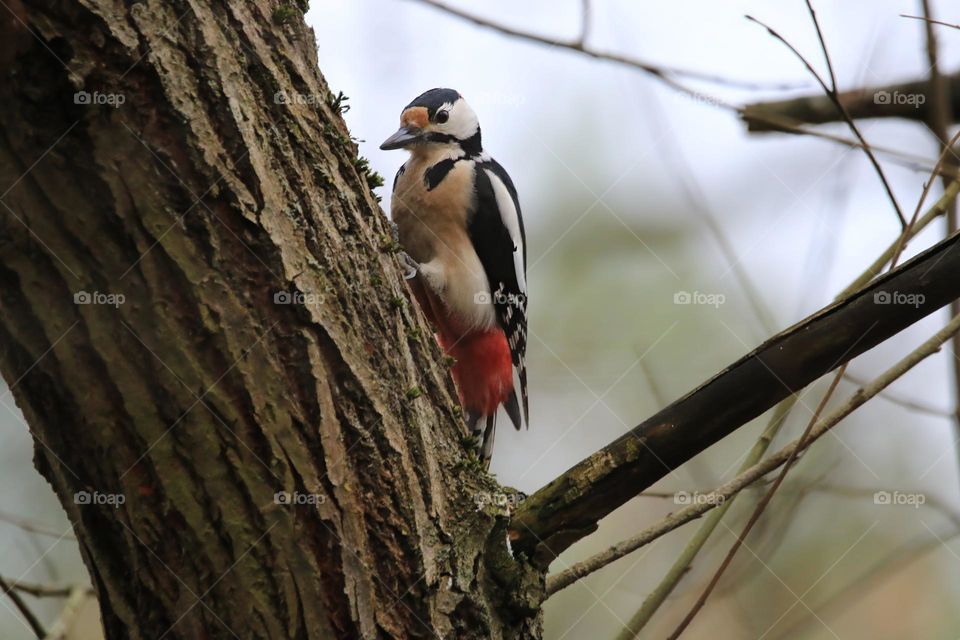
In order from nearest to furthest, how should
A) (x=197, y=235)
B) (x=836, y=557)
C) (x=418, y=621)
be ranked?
(x=197, y=235), (x=418, y=621), (x=836, y=557)

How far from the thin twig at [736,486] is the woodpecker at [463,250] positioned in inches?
68.8

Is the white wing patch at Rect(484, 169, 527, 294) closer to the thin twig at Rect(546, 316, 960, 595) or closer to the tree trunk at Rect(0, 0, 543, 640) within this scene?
the thin twig at Rect(546, 316, 960, 595)

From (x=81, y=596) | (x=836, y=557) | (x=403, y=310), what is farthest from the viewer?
(x=836, y=557)

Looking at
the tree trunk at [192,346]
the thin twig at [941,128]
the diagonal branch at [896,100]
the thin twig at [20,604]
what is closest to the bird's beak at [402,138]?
the diagonal branch at [896,100]

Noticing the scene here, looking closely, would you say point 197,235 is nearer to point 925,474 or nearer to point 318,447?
point 318,447

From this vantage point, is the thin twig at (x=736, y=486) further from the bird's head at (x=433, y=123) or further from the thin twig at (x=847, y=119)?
the bird's head at (x=433, y=123)

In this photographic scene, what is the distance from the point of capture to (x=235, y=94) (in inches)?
61.9

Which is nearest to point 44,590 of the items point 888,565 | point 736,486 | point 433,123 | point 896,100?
point 736,486

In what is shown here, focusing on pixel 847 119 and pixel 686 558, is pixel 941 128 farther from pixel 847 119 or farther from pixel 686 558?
pixel 686 558

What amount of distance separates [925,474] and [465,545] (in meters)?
3.13

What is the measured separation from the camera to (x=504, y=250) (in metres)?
3.90

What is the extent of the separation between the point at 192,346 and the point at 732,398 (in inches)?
37.6

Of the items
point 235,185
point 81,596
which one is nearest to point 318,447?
point 235,185

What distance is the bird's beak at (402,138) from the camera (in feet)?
12.6
